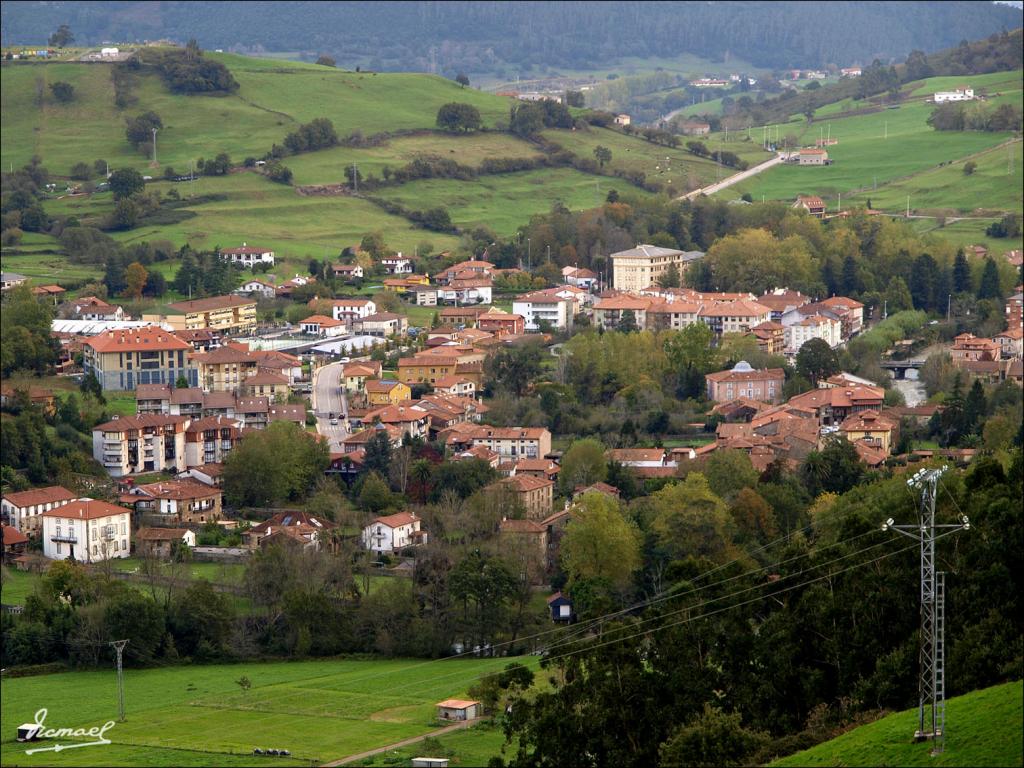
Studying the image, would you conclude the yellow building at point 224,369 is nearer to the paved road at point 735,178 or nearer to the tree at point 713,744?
the tree at point 713,744

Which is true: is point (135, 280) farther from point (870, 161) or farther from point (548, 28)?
point (548, 28)

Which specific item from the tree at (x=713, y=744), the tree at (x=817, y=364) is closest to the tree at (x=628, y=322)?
the tree at (x=817, y=364)

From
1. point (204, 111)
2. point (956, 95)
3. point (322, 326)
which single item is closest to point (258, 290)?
point (322, 326)

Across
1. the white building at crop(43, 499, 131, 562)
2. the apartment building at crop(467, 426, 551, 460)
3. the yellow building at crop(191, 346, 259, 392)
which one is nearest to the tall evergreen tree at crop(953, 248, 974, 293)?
the apartment building at crop(467, 426, 551, 460)

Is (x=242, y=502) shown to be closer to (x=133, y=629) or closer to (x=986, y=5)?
(x=133, y=629)

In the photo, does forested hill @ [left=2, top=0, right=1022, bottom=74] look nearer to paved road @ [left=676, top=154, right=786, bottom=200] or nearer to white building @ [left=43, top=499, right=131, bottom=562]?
paved road @ [left=676, top=154, right=786, bottom=200]

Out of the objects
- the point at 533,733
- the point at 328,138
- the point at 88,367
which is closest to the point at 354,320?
the point at 88,367
